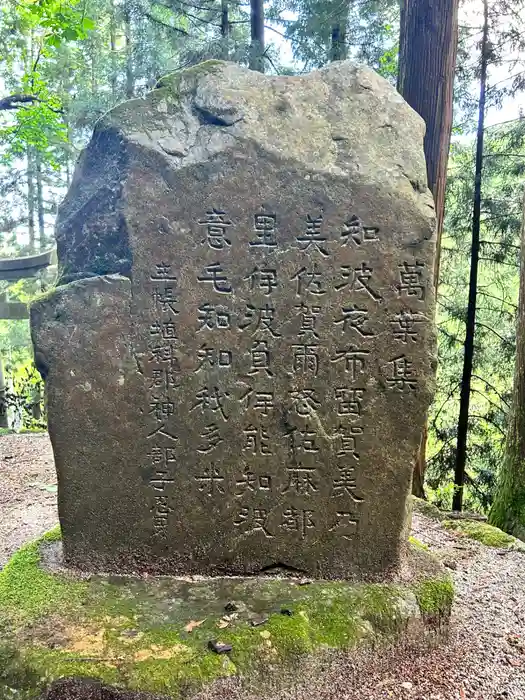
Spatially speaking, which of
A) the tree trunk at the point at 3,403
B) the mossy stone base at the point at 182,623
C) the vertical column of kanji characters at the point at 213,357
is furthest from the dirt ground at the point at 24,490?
the vertical column of kanji characters at the point at 213,357

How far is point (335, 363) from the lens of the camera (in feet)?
9.87

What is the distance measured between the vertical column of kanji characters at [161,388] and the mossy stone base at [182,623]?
45 cm

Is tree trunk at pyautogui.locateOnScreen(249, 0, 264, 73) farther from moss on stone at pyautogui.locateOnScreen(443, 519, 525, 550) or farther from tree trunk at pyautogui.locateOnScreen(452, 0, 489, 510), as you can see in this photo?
moss on stone at pyautogui.locateOnScreen(443, 519, 525, 550)

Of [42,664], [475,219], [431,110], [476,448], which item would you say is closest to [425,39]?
[431,110]

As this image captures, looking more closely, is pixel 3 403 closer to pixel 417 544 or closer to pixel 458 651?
pixel 417 544

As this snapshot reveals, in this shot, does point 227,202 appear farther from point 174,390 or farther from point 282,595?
point 282,595

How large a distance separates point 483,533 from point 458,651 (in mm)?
1683

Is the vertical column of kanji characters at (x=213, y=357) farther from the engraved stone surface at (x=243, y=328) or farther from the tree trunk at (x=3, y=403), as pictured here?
the tree trunk at (x=3, y=403)

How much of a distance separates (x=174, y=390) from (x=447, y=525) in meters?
2.91

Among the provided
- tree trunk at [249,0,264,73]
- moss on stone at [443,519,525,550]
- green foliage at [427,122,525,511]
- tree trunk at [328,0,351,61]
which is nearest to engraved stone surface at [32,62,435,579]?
moss on stone at [443,519,525,550]

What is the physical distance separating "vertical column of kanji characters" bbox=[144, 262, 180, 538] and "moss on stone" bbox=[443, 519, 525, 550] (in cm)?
264

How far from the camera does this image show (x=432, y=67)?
4512 millimetres

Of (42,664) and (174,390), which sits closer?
(42,664)

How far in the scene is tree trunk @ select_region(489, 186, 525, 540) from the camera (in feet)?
15.5
